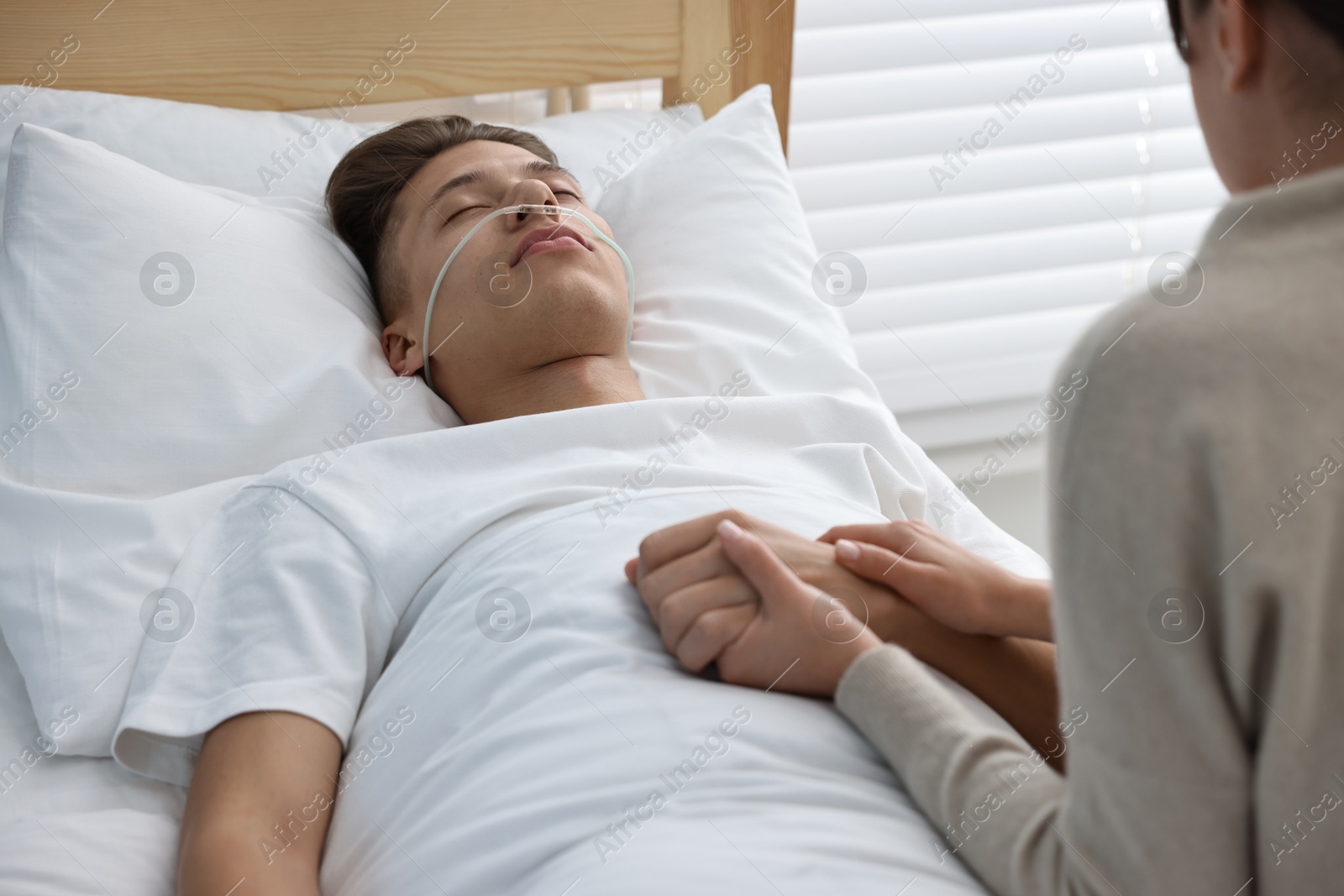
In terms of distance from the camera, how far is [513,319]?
53.6 inches

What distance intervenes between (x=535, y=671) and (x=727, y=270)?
87 cm

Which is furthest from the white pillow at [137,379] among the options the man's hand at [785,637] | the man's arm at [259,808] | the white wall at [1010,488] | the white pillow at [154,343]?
the white wall at [1010,488]

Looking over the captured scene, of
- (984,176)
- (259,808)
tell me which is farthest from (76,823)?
(984,176)

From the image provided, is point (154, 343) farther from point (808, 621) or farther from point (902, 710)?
point (902, 710)

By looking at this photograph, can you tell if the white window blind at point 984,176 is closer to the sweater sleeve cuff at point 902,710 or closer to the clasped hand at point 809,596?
the clasped hand at point 809,596

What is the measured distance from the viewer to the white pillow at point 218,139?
1.48 metres

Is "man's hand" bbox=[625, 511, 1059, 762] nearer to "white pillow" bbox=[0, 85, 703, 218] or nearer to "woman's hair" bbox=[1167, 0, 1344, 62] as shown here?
"woman's hair" bbox=[1167, 0, 1344, 62]

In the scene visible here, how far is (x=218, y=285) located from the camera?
4.39 ft

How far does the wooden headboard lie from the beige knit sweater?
4.76 ft

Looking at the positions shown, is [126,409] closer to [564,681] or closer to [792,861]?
[564,681]

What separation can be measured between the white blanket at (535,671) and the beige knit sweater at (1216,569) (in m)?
0.25

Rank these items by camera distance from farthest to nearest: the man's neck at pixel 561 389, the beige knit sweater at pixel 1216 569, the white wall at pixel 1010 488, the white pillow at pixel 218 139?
the white wall at pixel 1010 488, the white pillow at pixel 218 139, the man's neck at pixel 561 389, the beige knit sweater at pixel 1216 569

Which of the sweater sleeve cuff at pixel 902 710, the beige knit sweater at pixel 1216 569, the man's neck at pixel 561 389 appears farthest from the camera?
the man's neck at pixel 561 389

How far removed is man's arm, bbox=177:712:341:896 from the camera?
86 cm
